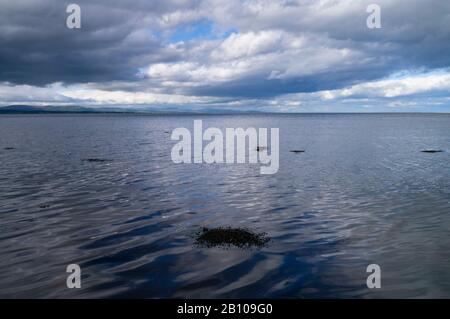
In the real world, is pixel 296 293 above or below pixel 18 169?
below

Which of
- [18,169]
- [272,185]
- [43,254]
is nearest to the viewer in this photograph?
[43,254]

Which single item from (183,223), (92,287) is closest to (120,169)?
(183,223)

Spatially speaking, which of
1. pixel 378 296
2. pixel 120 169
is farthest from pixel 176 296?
pixel 120 169

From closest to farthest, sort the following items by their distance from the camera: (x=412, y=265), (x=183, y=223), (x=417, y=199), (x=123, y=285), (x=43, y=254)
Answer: (x=123, y=285) → (x=412, y=265) → (x=43, y=254) → (x=183, y=223) → (x=417, y=199)

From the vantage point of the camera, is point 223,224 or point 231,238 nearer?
point 231,238

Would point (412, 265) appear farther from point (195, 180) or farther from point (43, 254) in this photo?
point (195, 180)

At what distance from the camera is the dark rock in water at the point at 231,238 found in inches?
742

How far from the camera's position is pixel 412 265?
1602cm

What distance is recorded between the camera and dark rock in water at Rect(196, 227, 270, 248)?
61.9 feet

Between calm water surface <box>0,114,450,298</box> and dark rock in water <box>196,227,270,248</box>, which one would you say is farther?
dark rock in water <box>196,227,270,248</box>

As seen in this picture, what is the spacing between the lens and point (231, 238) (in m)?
19.5

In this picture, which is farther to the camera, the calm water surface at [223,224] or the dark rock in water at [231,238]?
the dark rock in water at [231,238]

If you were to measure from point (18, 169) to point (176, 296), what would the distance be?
3916 cm
